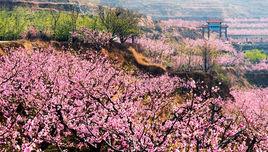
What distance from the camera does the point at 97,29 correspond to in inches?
2904

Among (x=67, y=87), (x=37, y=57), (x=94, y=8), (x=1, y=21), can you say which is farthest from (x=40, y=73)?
(x=94, y=8)

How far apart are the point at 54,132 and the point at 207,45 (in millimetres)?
81566

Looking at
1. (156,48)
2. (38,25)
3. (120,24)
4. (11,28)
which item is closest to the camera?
(11,28)

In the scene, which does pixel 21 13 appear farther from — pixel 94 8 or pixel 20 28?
pixel 94 8

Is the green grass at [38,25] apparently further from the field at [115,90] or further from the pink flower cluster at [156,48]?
the pink flower cluster at [156,48]

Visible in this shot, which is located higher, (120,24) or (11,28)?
(11,28)

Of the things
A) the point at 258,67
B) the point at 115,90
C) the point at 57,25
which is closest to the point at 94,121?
the point at 115,90

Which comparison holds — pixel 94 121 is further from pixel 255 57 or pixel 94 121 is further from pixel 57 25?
pixel 255 57

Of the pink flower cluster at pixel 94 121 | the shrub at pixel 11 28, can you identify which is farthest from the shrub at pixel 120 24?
the pink flower cluster at pixel 94 121

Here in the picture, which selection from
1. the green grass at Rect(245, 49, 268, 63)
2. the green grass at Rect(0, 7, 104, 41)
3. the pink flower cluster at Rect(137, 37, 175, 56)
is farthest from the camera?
the green grass at Rect(245, 49, 268, 63)

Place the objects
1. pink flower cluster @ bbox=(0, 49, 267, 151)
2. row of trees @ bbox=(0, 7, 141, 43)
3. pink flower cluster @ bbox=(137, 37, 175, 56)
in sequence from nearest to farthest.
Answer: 1. pink flower cluster @ bbox=(0, 49, 267, 151)
2. row of trees @ bbox=(0, 7, 141, 43)
3. pink flower cluster @ bbox=(137, 37, 175, 56)

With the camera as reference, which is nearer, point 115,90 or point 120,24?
point 115,90

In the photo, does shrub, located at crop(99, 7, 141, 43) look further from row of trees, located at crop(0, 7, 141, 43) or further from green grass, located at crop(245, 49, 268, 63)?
green grass, located at crop(245, 49, 268, 63)

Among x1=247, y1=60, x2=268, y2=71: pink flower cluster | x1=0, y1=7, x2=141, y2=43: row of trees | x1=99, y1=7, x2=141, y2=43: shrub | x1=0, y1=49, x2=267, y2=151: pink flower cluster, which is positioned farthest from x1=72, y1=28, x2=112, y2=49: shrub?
x1=247, y1=60, x2=268, y2=71: pink flower cluster
